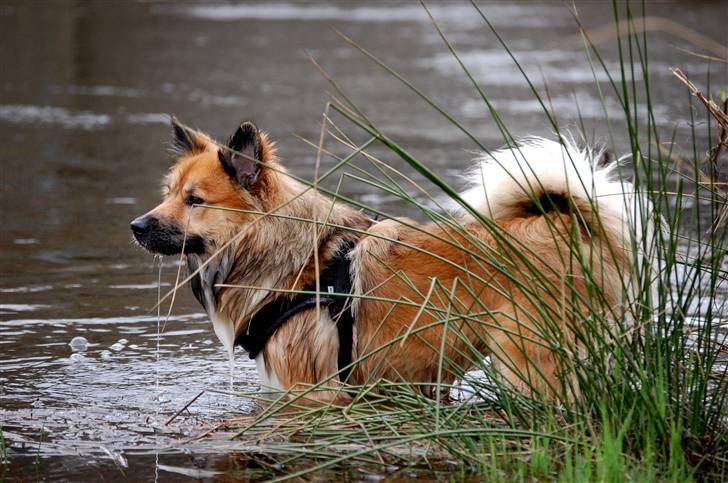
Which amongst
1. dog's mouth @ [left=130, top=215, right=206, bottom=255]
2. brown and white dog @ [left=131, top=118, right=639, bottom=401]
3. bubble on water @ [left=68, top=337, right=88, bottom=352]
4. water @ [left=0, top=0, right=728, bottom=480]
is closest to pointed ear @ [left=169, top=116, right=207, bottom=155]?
brown and white dog @ [left=131, top=118, right=639, bottom=401]

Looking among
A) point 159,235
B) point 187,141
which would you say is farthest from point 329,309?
point 187,141

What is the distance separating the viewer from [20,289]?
711 cm

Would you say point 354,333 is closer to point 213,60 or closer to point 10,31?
point 213,60

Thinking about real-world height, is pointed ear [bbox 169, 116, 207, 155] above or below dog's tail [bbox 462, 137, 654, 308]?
above

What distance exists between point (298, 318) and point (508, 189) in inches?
42.9

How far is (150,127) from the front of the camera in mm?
12852

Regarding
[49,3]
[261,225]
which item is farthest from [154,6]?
[261,225]

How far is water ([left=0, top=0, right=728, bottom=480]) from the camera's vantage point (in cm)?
512

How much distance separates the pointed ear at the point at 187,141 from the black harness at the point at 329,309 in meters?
0.84

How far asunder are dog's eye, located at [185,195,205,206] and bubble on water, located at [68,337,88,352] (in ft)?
4.84

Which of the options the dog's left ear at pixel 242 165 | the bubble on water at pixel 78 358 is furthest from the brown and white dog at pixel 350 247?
the bubble on water at pixel 78 358

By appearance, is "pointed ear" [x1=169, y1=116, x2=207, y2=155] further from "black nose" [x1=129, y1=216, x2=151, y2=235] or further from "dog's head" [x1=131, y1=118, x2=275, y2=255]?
"black nose" [x1=129, y1=216, x2=151, y2=235]

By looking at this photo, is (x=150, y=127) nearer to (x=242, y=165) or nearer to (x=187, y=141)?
(x=187, y=141)

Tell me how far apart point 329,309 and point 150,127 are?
8464 mm
